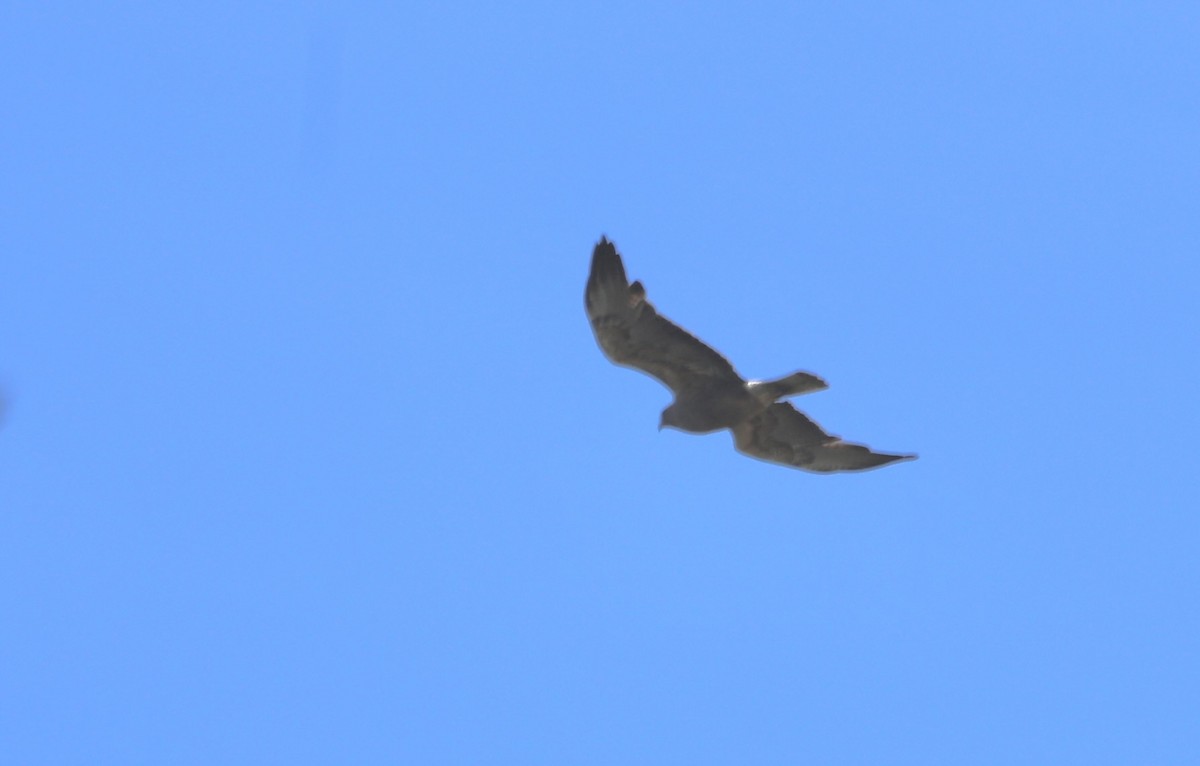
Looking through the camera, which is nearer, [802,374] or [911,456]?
[802,374]

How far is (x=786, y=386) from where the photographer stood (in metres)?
14.0

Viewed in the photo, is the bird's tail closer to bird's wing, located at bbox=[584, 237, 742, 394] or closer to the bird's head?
bird's wing, located at bbox=[584, 237, 742, 394]

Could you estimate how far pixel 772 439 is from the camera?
49.3 feet

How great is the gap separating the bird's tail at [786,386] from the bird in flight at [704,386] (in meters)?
0.01

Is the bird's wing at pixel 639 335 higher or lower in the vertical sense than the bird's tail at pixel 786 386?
higher

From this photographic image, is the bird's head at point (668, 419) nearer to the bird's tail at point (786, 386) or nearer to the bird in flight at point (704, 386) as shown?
the bird in flight at point (704, 386)

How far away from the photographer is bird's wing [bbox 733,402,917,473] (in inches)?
584

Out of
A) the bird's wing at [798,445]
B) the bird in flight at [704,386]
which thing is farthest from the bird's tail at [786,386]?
the bird's wing at [798,445]

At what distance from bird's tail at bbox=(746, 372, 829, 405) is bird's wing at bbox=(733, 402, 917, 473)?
621 mm

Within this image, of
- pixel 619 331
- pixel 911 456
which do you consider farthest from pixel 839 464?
pixel 619 331

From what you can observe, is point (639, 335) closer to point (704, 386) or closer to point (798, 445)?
point (704, 386)

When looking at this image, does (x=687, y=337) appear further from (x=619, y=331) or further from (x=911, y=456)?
(x=911, y=456)

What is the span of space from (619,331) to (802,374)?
197 cm

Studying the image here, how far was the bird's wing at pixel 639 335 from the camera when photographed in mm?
13703
